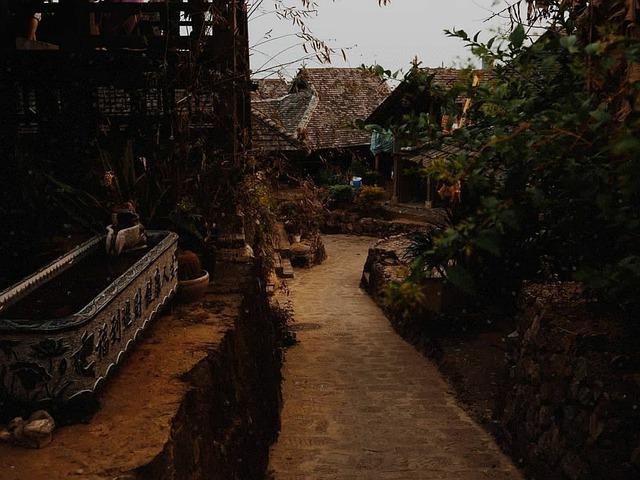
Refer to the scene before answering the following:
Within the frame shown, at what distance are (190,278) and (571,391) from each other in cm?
294

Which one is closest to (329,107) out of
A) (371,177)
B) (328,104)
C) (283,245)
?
(328,104)

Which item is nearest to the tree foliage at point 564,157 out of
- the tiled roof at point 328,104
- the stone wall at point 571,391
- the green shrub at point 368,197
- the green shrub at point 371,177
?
the stone wall at point 571,391

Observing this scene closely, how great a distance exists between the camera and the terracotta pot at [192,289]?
5.06 m

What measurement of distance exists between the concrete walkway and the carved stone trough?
89.5 inches

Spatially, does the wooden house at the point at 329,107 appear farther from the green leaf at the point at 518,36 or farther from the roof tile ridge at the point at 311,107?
the green leaf at the point at 518,36

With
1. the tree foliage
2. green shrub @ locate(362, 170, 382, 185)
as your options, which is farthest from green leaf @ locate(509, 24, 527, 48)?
green shrub @ locate(362, 170, 382, 185)

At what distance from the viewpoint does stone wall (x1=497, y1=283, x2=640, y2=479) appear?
13.6 ft

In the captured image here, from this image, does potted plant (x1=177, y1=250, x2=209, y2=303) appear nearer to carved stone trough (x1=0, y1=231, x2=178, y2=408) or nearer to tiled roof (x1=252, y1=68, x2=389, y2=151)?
carved stone trough (x1=0, y1=231, x2=178, y2=408)

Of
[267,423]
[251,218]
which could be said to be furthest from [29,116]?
[267,423]

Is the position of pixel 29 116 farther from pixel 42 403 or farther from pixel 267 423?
pixel 42 403

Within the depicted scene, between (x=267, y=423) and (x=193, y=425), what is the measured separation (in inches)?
94.5

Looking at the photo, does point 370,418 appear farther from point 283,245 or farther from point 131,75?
point 283,245

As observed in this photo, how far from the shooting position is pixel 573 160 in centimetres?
318

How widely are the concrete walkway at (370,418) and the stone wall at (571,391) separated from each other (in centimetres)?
50
